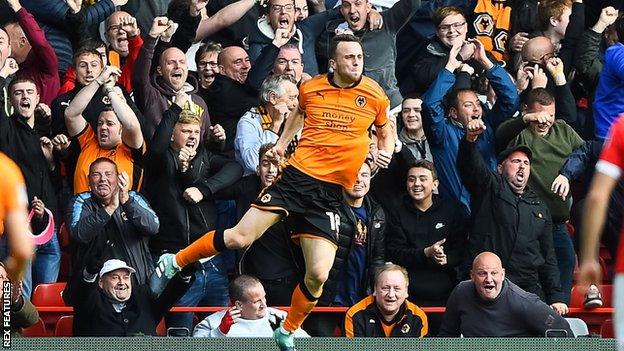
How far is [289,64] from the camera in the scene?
14.2m

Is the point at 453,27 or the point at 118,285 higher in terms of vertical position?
the point at 453,27

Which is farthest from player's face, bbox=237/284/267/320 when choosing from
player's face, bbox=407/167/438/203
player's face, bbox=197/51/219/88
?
player's face, bbox=197/51/219/88

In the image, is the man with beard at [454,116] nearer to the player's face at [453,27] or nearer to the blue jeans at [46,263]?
the player's face at [453,27]

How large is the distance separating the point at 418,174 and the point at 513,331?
181 cm

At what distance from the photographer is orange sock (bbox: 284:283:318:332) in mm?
10992

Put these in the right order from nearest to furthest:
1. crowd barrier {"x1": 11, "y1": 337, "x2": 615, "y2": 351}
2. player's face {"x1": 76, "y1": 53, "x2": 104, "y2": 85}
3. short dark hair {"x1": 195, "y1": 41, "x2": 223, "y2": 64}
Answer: crowd barrier {"x1": 11, "y1": 337, "x2": 615, "y2": 351}, player's face {"x1": 76, "y1": 53, "x2": 104, "y2": 85}, short dark hair {"x1": 195, "y1": 41, "x2": 223, "y2": 64}

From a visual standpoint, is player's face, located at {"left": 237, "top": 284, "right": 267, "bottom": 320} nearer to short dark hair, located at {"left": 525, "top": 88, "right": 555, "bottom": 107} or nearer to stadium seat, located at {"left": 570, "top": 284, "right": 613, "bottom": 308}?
stadium seat, located at {"left": 570, "top": 284, "right": 613, "bottom": 308}

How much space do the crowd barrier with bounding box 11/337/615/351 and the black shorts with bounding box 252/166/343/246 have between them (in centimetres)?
79

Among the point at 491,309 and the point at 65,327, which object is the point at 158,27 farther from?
the point at 491,309

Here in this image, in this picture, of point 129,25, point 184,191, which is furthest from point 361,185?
point 129,25

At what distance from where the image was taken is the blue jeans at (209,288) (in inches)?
516

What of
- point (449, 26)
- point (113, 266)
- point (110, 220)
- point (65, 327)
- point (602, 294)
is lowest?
point (65, 327)

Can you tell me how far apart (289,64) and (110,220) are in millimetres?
2342

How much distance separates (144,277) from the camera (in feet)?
41.8
